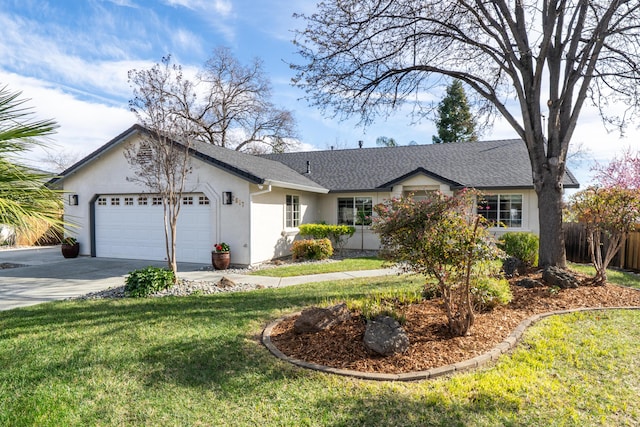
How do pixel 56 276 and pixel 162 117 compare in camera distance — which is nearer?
pixel 162 117

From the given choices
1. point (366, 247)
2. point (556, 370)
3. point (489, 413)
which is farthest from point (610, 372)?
point (366, 247)

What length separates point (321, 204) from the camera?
1645 centimetres

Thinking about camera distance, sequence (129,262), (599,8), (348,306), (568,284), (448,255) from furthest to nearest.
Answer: (129,262), (599,8), (568,284), (348,306), (448,255)

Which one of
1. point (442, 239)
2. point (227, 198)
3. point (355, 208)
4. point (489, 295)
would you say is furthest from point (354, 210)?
point (442, 239)

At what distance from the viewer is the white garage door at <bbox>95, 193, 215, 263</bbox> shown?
1190cm

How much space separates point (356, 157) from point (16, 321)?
606 inches

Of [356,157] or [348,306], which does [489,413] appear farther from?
[356,157]

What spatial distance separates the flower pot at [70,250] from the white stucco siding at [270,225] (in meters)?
7.12

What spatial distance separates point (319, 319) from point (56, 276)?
8.80 metres

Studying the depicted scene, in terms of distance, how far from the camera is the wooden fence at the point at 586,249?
424 inches

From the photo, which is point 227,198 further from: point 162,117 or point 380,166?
point 380,166

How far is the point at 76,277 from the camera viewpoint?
963 centimetres

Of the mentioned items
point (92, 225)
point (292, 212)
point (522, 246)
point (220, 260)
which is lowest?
point (220, 260)

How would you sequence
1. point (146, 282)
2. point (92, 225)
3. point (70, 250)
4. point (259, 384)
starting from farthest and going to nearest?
point (92, 225), point (70, 250), point (146, 282), point (259, 384)
